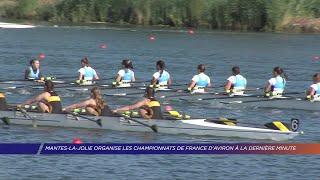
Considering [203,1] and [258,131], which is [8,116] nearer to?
[258,131]

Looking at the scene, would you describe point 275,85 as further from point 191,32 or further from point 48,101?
point 191,32

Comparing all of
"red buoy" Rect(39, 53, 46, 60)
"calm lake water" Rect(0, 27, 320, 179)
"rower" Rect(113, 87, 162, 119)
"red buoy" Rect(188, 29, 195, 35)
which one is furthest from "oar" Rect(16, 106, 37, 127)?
"red buoy" Rect(188, 29, 195, 35)

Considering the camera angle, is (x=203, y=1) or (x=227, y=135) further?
(x=203, y=1)

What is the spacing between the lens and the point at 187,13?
7838 centimetres

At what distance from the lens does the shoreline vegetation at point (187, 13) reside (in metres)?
74.8

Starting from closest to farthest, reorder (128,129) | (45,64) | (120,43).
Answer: (128,129)
(45,64)
(120,43)

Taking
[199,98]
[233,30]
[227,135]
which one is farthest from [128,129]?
[233,30]

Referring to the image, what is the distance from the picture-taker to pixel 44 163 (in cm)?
2286

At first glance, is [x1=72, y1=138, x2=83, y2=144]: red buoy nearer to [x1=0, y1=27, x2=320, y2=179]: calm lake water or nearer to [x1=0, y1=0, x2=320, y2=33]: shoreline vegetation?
[x1=0, y1=27, x2=320, y2=179]: calm lake water

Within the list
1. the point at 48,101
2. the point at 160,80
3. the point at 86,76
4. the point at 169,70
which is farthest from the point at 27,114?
the point at 169,70

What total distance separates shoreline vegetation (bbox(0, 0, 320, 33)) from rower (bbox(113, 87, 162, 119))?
49108 mm

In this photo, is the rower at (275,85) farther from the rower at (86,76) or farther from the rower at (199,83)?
the rower at (86,76)

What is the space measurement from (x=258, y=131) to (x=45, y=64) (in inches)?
1072

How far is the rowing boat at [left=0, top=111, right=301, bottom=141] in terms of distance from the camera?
82.6 ft
